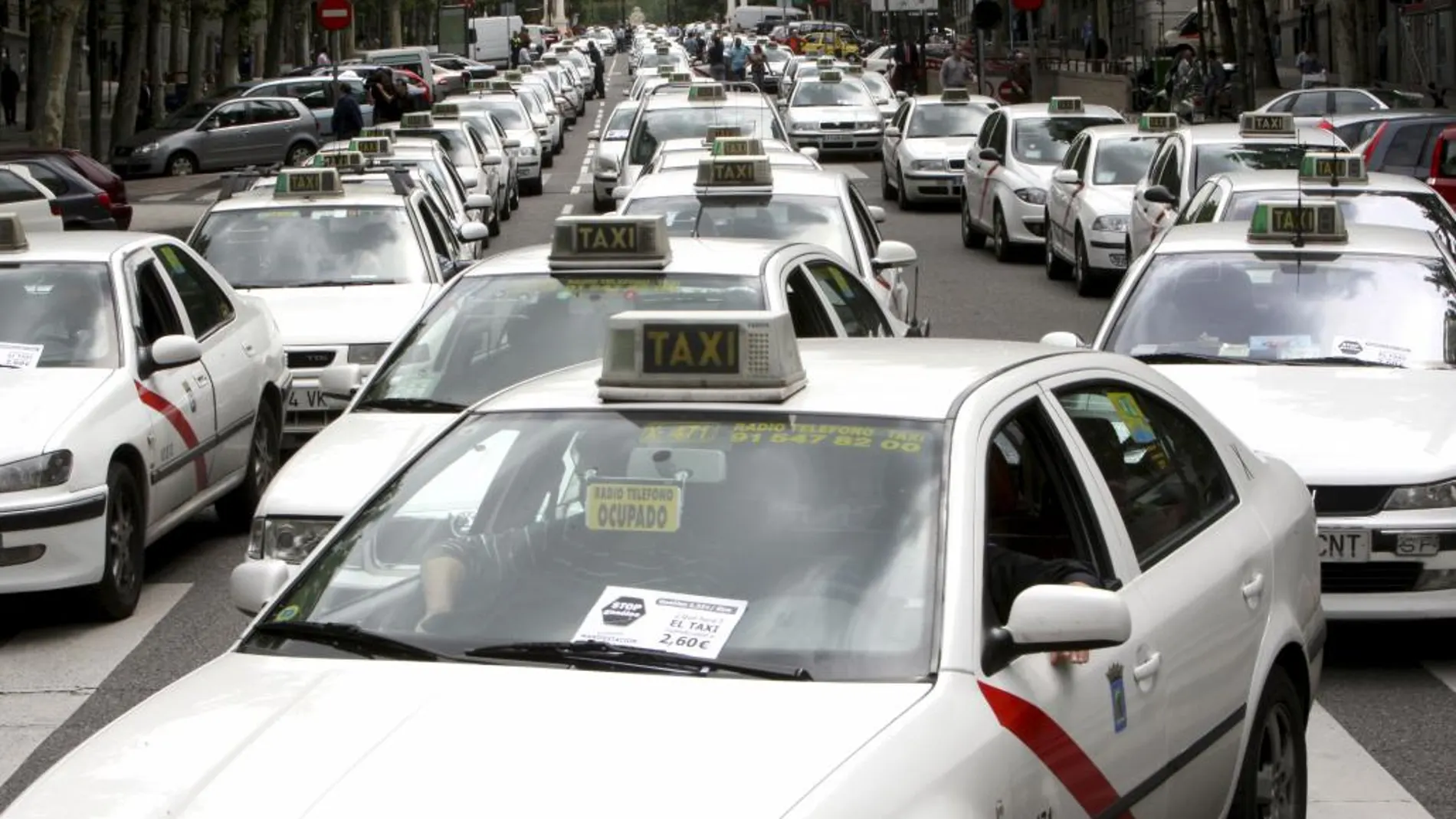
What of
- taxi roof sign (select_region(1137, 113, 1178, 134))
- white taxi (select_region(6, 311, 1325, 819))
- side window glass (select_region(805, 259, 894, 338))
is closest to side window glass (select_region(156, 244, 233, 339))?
side window glass (select_region(805, 259, 894, 338))

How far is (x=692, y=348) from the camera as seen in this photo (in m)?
4.75

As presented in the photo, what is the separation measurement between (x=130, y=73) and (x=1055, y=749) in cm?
4154

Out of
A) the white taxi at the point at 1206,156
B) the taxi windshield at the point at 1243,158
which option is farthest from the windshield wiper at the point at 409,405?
the taxi windshield at the point at 1243,158

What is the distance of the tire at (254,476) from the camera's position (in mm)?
11555

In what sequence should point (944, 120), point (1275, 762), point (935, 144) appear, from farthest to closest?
point (944, 120)
point (935, 144)
point (1275, 762)

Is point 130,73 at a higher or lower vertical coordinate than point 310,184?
higher

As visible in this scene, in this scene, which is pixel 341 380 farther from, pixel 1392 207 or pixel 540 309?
pixel 1392 207

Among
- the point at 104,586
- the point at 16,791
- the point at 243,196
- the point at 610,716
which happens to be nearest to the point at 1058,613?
the point at 610,716

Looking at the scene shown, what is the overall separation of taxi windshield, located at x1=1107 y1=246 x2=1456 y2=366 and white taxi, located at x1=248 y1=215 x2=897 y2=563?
1.45 m

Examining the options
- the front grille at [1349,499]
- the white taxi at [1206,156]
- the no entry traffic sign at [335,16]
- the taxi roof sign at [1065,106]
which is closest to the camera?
the front grille at [1349,499]

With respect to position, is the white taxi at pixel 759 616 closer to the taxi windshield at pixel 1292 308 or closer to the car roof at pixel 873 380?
the car roof at pixel 873 380

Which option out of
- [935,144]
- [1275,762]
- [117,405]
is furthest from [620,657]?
[935,144]

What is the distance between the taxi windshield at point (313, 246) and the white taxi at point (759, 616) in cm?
→ 900

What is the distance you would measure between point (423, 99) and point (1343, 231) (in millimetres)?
40084
